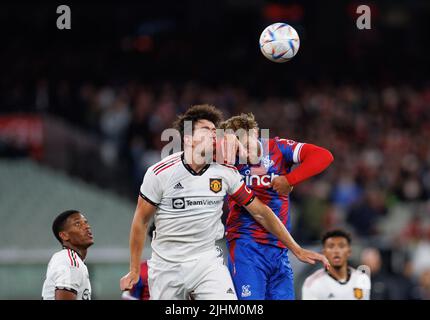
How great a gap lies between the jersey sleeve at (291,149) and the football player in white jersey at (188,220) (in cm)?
87

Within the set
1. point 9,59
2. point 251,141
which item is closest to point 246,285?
point 251,141

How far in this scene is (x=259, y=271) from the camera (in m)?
9.42

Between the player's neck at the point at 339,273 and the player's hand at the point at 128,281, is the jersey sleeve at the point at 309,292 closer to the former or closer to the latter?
the player's neck at the point at 339,273

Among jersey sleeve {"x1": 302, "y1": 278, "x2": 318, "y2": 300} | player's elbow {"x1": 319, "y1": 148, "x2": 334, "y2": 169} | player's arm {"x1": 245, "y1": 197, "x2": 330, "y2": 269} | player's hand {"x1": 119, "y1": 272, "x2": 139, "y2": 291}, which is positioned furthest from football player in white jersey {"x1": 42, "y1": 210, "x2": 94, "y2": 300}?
jersey sleeve {"x1": 302, "y1": 278, "x2": 318, "y2": 300}

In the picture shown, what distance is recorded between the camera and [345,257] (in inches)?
429

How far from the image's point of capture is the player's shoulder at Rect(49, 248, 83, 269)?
28.9 ft

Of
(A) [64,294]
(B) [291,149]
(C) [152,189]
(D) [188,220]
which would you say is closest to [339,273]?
(B) [291,149]

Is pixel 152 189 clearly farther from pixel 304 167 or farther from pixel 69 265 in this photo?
pixel 304 167

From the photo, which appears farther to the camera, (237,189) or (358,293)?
(358,293)

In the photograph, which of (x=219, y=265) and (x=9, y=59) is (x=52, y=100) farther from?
(x=219, y=265)

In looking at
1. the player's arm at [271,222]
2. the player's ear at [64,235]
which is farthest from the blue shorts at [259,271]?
the player's ear at [64,235]

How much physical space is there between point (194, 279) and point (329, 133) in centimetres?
1310
